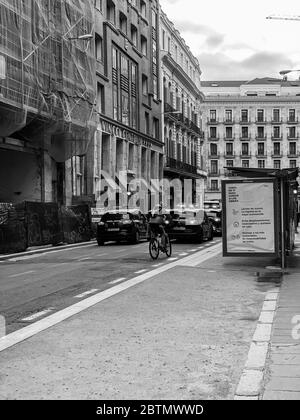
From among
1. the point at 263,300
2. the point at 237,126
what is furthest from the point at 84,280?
the point at 237,126

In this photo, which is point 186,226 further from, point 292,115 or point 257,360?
point 292,115

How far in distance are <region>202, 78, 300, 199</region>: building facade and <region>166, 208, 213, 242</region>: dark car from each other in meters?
76.9

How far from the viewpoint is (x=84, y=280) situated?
11930mm

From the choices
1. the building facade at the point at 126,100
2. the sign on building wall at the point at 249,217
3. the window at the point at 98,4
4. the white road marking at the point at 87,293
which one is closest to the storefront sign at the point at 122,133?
the building facade at the point at 126,100

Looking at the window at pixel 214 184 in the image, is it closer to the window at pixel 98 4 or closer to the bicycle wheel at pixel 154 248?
the window at pixel 98 4

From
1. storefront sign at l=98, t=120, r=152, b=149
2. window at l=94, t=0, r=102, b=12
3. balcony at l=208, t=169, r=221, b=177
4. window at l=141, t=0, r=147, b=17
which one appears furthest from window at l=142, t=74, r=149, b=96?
balcony at l=208, t=169, r=221, b=177

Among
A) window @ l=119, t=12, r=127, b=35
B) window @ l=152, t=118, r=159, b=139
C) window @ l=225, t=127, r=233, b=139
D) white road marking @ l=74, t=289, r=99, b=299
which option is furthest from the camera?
window @ l=225, t=127, r=233, b=139

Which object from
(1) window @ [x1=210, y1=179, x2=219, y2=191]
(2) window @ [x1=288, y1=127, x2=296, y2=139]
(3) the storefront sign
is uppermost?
(2) window @ [x1=288, y1=127, x2=296, y2=139]

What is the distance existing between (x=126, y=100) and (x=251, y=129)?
206 ft

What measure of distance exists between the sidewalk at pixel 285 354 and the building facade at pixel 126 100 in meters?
27.7

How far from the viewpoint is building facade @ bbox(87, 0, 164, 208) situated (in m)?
38.2

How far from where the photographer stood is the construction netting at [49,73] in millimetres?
22875

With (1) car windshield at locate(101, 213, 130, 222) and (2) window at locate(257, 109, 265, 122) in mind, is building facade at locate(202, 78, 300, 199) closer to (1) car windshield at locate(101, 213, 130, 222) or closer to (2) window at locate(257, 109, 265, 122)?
(2) window at locate(257, 109, 265, 122)
